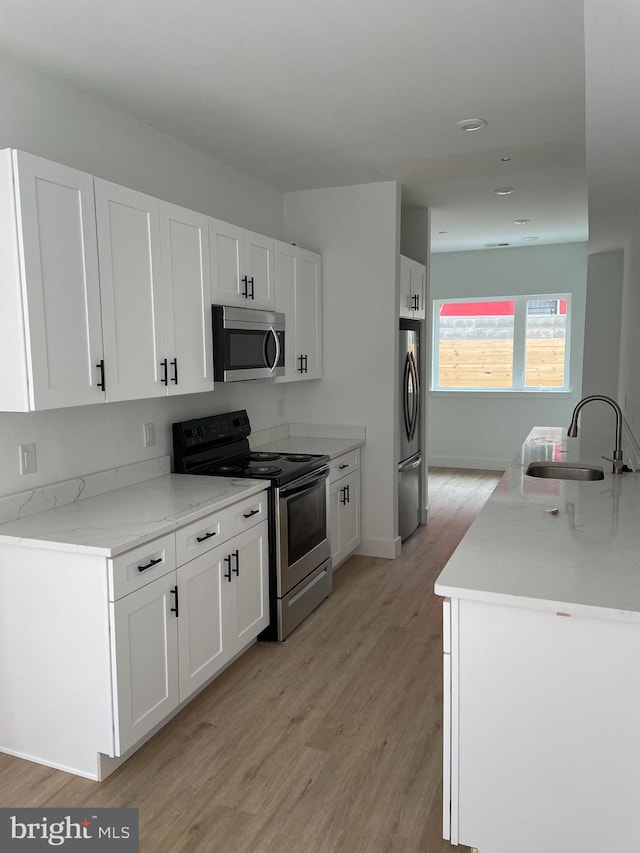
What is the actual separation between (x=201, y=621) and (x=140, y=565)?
533mm

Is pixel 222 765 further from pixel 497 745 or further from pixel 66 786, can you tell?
pixel 497 745

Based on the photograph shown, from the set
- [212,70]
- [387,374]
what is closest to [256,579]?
[387,374]

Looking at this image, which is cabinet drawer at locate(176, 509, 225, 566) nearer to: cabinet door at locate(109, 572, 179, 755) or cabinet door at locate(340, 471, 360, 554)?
cabinet door at locate(109, 572, 179, 755)

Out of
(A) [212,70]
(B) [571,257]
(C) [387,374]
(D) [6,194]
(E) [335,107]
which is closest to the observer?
(D) [6,194]

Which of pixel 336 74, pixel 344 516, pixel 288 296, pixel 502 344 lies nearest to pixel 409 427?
pixel 344 516

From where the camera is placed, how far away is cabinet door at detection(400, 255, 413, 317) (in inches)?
183

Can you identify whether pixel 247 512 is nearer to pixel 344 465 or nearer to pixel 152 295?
pixel 152 295

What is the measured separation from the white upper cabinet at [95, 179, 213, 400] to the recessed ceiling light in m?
1.38

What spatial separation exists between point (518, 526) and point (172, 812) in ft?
4.89

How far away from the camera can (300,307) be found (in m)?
4.29

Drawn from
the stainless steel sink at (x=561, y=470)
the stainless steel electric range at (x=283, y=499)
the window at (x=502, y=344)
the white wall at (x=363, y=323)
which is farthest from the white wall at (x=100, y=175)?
the window at (x=502, y=344)

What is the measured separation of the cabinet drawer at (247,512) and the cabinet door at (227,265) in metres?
1.01

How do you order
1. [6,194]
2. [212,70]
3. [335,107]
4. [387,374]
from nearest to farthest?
[6,194]
[212,70]
[335,107]
[387,374]

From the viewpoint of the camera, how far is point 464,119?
319 centimetres
